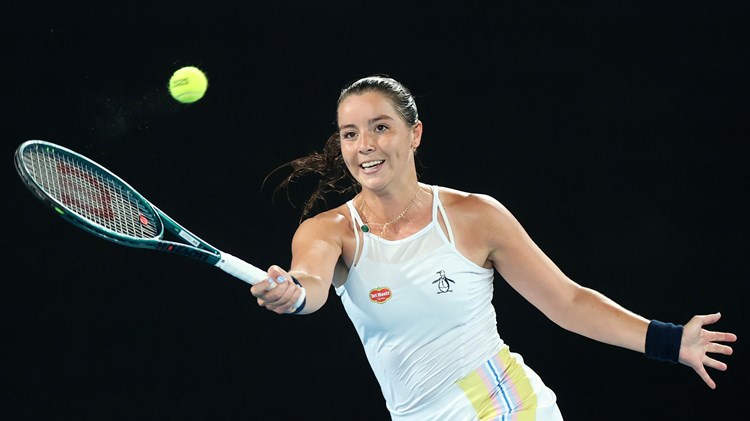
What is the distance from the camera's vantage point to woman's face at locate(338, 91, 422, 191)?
2.48 m

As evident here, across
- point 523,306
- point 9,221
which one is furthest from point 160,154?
point 523,306

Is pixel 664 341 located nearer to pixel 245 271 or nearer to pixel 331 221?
pixel 331 221

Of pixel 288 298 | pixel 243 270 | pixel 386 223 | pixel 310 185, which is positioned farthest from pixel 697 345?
pixel 310 185

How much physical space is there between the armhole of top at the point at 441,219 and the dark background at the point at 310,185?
1532 mm

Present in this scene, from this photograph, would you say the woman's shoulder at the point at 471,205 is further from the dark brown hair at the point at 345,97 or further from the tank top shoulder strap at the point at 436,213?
the dark brown hair at the point at 345,97

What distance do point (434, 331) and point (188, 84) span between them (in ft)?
6.09

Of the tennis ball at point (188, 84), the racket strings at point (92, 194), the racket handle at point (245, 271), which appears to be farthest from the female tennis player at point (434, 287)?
the tennis ball at point (188, 84)

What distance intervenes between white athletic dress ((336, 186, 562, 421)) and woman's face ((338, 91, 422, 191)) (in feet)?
0.51

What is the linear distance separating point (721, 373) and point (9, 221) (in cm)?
304

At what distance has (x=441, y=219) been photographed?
252cm

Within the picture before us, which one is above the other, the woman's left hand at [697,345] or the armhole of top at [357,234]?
the armhole of top at [357,234]

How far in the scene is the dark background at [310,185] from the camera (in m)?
3.75

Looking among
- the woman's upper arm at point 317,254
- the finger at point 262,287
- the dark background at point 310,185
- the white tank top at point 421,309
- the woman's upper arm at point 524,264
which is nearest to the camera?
the finger at point 262,287

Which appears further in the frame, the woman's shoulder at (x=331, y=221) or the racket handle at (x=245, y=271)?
the woman's shoulder at (x=331, y=221)
